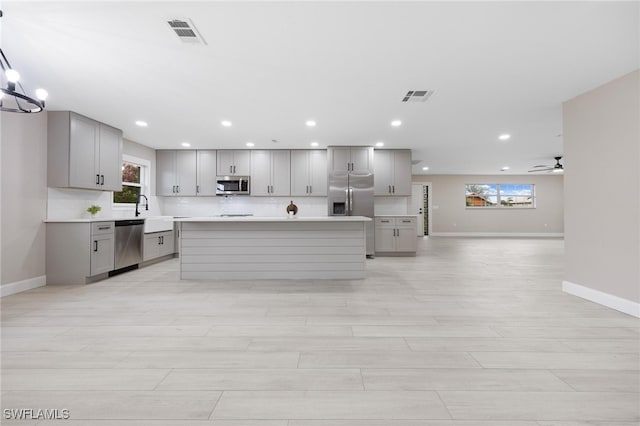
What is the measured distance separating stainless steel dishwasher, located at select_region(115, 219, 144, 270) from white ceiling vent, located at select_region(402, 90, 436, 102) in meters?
4.85

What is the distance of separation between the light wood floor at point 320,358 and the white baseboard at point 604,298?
13 centimetres

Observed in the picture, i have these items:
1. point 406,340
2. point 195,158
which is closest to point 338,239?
point 406,340

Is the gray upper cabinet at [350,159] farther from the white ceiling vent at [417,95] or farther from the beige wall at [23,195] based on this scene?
the beige wall at [23,195]

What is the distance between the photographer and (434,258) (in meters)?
6.52

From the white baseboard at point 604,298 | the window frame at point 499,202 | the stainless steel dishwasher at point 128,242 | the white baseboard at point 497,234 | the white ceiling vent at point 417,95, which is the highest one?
the white ceiling vent at point 417,95

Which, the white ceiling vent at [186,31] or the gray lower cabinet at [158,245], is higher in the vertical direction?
the white ceiling vent at [186,31]

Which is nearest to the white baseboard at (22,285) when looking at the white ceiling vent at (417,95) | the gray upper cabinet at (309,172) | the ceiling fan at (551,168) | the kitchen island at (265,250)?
the kitchen island at (265,250)

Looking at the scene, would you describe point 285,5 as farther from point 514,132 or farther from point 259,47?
point 514,132

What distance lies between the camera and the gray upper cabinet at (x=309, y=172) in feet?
22.8

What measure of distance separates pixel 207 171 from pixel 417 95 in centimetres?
510

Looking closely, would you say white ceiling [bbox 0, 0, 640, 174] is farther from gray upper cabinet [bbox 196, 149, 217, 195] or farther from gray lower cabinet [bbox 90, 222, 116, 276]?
gray upper cabinet [bbox 196, 149, 217, 195]

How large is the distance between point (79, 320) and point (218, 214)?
4.55 m

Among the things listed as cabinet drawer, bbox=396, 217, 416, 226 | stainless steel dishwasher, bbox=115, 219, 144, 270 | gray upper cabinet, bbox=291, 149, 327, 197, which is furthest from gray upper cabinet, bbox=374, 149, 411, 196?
stainless steel dishwasher, bbox=115, 219, 144, 270

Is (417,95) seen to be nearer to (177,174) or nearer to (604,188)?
(604,188)
